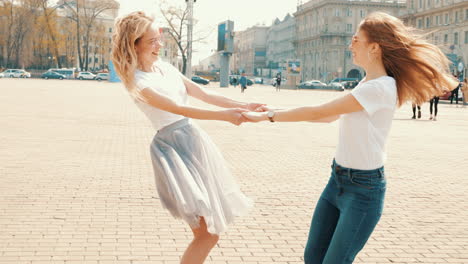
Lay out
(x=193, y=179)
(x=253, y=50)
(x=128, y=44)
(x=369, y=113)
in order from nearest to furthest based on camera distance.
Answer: (x=369, y=113)
(x=193, y=179)
(x=128, y=44)
(x=253, y=50)

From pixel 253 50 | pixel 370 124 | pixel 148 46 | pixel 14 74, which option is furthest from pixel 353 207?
pixel 253 50

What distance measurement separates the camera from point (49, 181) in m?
7.68

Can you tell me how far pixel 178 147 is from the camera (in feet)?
11.2

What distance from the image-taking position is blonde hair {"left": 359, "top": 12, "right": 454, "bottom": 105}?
296 cm

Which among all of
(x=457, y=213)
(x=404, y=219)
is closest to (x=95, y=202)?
(x=404, y=219)

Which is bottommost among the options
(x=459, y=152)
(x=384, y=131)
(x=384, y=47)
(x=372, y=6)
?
(x=459, y=152)

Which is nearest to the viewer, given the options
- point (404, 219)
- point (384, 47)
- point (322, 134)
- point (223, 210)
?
point (384, 47)

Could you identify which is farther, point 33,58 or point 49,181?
point 33,58

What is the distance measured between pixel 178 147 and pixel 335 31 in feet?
363

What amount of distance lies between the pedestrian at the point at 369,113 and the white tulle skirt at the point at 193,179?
0.62 metres

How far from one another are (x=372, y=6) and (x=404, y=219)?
112 metres

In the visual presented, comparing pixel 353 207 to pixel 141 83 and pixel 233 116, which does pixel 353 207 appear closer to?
pixel 233 116

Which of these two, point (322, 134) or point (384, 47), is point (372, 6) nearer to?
point (322, 134)

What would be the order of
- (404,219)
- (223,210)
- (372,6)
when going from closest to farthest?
(223,210), (404,219), (372,6)
